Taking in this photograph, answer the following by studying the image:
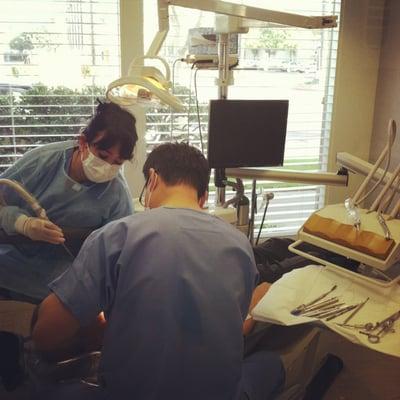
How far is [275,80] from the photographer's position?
2576 mm

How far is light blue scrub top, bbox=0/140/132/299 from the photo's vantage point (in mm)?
1663

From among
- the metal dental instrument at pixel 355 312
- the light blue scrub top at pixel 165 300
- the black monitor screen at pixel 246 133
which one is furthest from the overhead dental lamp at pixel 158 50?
the metal dental instrument at pixel 355 312

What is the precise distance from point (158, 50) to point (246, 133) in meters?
0.53

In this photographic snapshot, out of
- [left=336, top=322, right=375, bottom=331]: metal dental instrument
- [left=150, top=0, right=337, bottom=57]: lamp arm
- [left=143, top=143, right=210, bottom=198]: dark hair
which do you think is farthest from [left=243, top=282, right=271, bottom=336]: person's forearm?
[left=150, top=0, right=337, bottom=57]: lamp arm

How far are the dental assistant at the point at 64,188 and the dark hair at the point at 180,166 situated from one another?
48cm

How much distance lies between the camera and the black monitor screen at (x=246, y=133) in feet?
5.88

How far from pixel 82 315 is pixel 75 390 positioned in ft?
0.81

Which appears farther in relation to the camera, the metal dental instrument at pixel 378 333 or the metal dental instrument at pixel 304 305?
the metal dental instrument at pixel 304 305

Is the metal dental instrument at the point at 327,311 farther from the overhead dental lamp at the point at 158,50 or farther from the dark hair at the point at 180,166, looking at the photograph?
the overhead dental lamp at the point at 158,50

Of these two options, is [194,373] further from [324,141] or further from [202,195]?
[324,141]

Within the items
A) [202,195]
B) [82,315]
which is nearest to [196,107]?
[202,195]

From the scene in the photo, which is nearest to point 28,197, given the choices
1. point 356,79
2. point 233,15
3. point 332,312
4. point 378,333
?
point 233,15

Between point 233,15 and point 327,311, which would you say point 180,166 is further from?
point 233,15

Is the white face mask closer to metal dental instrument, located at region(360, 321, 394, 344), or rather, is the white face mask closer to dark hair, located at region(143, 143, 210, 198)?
dark hair, located at region(143, 143, 210, 198)
